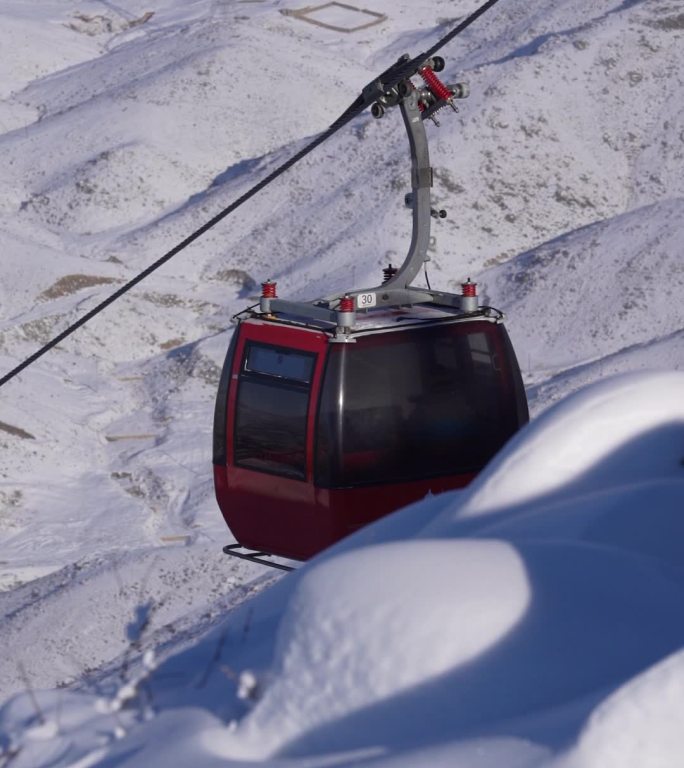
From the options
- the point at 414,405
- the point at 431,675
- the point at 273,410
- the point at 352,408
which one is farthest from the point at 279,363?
the point at 431,675

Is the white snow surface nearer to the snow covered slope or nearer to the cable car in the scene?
the snow covered slope

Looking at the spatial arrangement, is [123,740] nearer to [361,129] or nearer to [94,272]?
[94,272]

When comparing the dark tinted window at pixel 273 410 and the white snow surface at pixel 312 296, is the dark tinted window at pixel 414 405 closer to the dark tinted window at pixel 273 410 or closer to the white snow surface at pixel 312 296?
the dark tinted window at pixel 273 410

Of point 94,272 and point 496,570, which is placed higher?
point 496,570

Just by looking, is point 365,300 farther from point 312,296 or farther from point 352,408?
point 312,296

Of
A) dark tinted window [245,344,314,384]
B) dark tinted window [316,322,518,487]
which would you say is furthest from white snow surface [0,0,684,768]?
dark tinted window [245,344,314,384]

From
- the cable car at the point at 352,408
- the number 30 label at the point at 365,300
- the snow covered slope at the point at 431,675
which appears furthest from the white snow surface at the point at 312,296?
the number 30 label at the point at 365,300

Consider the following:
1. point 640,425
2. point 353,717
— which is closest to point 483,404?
point 640,425
